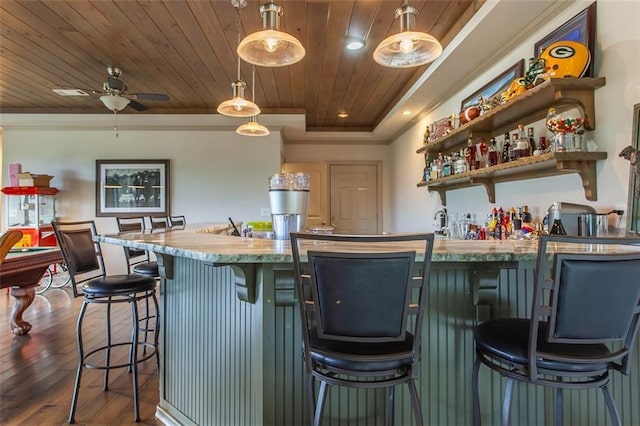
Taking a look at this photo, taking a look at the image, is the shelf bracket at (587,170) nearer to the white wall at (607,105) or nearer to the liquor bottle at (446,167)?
the white wall at (607,105)

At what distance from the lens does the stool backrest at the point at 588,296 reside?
0.99 m

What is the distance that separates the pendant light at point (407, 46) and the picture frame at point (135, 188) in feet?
13.9

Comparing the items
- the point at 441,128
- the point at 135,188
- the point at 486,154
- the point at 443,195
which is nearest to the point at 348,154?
the point at 443,195

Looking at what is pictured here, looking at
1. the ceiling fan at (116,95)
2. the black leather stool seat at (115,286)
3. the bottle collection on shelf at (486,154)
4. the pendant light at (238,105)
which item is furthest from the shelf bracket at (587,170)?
the ceiling fan at (116,95)

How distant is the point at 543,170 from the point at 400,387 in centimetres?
172

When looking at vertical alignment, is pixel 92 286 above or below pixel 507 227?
below

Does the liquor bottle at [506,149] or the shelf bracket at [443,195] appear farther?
the shelf bracket at [443,195]

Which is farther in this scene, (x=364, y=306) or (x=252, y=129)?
(x=252, y=129)

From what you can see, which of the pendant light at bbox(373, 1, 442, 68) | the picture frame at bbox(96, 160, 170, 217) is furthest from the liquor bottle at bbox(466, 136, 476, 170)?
the picture frame at bbox(96, 160, 170, 217)

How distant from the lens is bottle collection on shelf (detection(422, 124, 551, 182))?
219 centimetres

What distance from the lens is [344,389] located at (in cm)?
139

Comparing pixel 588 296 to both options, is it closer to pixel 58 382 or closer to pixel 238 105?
pixel 238 105

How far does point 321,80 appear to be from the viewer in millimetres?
3924

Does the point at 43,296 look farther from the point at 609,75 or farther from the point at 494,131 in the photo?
the point at 609,75
